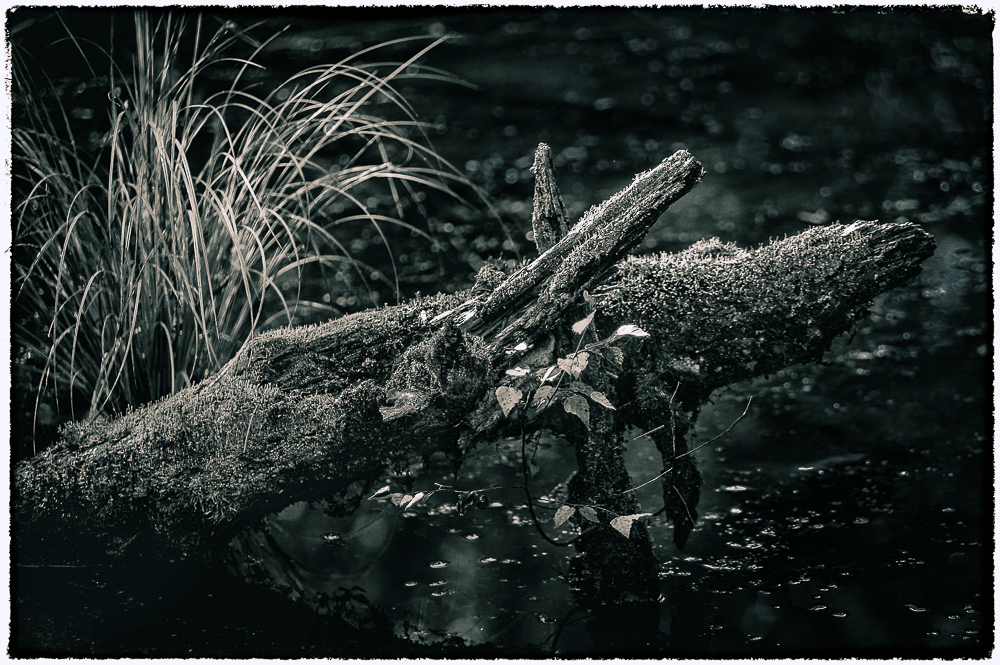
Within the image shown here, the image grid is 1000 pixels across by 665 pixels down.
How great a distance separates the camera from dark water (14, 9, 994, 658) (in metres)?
1.88

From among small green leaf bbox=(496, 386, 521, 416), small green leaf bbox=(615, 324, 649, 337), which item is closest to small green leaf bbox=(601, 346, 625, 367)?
small green leaf bbox=(615, 324, 649, 337)

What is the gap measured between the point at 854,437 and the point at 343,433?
5.51ft

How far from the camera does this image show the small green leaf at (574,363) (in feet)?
5.78

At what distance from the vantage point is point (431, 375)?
1.85m

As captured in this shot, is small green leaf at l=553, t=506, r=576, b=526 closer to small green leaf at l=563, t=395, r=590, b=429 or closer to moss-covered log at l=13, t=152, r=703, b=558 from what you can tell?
small green leaf at l=563, t=395, r=590, b=429

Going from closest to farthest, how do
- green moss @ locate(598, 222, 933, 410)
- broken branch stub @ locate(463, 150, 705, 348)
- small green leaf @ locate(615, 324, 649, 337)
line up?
small green leaf @ locate(615, 324, 649, 337) < broken branch stub @ locate(463, 150, 705, 348) < green moss @ locate(598, 222, 933, 410)

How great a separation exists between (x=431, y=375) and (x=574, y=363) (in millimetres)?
315

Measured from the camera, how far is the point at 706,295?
205 cm

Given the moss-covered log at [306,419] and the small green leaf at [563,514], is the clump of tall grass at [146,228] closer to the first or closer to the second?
the moss-covered log at [306,419]

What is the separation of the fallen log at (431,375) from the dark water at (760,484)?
21cm

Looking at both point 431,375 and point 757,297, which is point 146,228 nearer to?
point 431,375

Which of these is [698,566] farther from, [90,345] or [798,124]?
[798,124]

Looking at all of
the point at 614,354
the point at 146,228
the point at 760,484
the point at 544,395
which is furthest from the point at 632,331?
the point at 146,228

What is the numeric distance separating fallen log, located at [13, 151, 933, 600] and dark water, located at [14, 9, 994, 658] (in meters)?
0.21
